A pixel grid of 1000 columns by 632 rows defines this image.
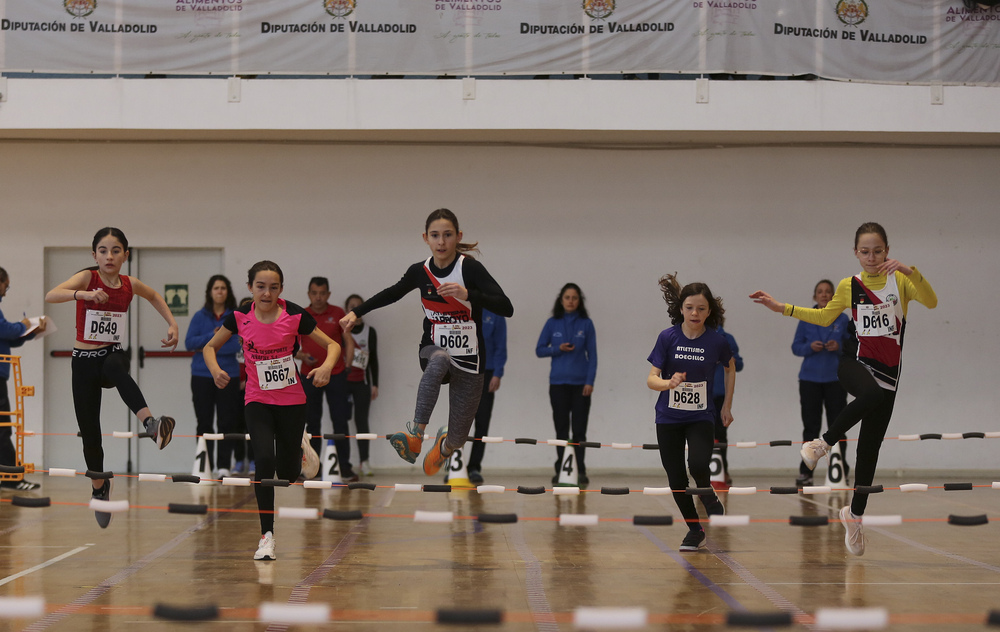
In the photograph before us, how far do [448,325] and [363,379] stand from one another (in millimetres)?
4184

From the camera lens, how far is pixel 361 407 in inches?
357

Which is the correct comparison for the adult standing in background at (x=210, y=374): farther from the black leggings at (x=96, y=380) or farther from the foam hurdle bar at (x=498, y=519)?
the foam hurdle bar at (x=498, y=519)

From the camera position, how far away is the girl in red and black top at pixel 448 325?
4.83 meters

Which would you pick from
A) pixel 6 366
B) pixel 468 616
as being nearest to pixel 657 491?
pixel 468 616

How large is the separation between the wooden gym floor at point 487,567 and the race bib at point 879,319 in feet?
3.51

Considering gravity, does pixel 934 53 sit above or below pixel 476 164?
above

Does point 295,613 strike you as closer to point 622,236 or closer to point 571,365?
point 571,365

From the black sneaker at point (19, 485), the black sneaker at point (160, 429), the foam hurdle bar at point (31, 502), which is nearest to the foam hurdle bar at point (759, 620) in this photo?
the foam hurdle bar at point (31, 502)

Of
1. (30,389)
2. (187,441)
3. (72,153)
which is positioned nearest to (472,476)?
(187,441)

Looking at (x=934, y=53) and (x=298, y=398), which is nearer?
(x=298, y=398)

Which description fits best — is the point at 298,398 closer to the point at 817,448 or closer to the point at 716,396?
the point at 817,448

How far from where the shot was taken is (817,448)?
4.90m

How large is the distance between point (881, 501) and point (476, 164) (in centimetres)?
515

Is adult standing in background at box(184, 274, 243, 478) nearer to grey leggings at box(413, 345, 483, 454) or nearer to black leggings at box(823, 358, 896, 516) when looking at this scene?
grey leggings at box(413, 345, 483, 454)
